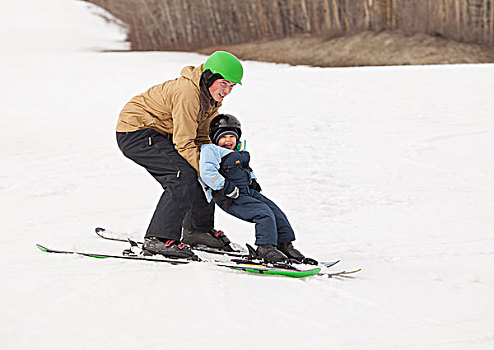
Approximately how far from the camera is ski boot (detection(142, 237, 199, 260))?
4.14 m

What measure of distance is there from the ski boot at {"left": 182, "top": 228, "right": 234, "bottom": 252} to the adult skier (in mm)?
309

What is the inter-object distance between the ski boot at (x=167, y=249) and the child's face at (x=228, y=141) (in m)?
0.74

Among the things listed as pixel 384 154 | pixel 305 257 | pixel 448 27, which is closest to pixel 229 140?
pixel 305 257

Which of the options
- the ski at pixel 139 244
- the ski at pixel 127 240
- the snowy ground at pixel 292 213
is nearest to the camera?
the snowy ground at pixel 292 213

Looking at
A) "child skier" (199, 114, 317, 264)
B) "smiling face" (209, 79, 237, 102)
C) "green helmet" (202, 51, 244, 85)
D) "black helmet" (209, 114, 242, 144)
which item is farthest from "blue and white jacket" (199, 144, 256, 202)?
"green helmet" (202, 51, 244, 85)

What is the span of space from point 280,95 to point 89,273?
20.5 feet

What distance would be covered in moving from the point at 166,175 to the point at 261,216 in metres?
0.75

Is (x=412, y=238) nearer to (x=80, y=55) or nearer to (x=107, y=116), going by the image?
(x=107, y=116)

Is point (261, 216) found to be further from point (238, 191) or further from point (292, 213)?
point (292, 213)

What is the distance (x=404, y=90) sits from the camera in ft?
30.8

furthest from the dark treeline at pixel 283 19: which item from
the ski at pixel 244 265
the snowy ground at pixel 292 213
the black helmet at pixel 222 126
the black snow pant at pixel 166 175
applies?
the ski at pixel 244 265

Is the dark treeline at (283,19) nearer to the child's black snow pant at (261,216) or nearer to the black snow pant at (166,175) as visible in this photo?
the child's black snow pant at (261,216)

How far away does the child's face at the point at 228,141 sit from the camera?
4191 mm

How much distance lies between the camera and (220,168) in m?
4.19
